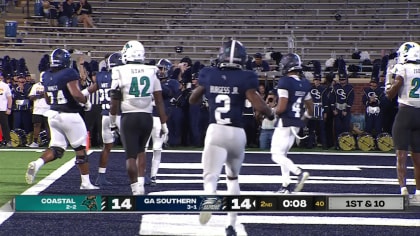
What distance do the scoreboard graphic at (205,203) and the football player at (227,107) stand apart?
44 cm

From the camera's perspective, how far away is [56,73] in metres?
11.3

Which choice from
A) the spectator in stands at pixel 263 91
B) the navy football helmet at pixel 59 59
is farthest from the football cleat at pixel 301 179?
the spectator in stands at pixel 263 91

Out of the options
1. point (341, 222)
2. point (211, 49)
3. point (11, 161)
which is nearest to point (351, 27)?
point (211, 49)

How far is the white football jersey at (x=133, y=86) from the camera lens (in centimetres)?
982

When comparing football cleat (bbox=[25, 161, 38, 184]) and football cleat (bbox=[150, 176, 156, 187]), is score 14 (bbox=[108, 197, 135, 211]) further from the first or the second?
football cleat (bbox=[150, 176, 156, 187])

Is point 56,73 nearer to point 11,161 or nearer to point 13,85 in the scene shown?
point 11,161

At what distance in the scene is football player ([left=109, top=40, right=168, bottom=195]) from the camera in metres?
9.71

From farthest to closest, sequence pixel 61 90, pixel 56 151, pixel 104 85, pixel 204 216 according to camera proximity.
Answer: pixel 104 85, pixel 56 151, pixel 61 90, pixel 204 216

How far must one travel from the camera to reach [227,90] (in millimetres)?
7832

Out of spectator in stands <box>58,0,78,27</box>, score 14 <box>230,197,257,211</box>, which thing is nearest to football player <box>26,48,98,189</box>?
score 14 <box>230,197,257,211</box>

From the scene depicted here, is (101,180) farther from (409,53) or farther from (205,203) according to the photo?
(205,203)

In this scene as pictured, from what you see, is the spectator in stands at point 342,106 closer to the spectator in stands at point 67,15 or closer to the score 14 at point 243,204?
the spectator in stands at point 67,15

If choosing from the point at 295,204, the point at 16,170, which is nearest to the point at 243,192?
the point at 295,204

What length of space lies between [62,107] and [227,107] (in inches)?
156
